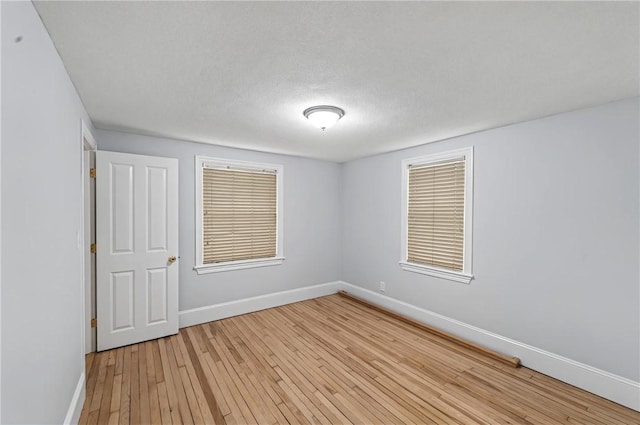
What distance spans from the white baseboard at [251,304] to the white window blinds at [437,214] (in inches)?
68.2

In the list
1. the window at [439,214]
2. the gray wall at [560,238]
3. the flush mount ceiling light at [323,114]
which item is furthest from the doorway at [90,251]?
the gray wall at [560,238]

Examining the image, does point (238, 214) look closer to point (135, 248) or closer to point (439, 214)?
point (135, 248)

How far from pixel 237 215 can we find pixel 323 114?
7.41 ft

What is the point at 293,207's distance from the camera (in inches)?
183

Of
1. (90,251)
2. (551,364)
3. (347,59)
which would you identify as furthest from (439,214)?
(90,251)

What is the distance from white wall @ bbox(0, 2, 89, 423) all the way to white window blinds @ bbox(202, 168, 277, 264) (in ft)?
6.33

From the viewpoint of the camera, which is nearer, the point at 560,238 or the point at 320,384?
the point at 320,384

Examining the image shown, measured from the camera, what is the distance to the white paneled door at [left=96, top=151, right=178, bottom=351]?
3020mm

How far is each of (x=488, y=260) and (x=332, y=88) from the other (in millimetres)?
2486

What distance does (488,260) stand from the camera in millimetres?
3102

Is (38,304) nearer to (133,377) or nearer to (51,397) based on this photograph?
(51,397)

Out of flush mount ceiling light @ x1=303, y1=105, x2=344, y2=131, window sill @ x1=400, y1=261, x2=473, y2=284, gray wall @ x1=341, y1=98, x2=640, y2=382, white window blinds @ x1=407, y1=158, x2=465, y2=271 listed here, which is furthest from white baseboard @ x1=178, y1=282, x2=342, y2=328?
flush mount ceiling light @ x1=303, y1=105, x2=344, y2=131

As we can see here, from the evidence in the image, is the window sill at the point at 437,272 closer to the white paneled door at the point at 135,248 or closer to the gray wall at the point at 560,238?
the gray wall at the point at 560,238

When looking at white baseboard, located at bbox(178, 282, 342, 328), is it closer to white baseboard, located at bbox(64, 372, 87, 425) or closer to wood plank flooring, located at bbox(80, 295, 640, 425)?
wood plank flooring, located at bbox(80, 295, 640, 425)
